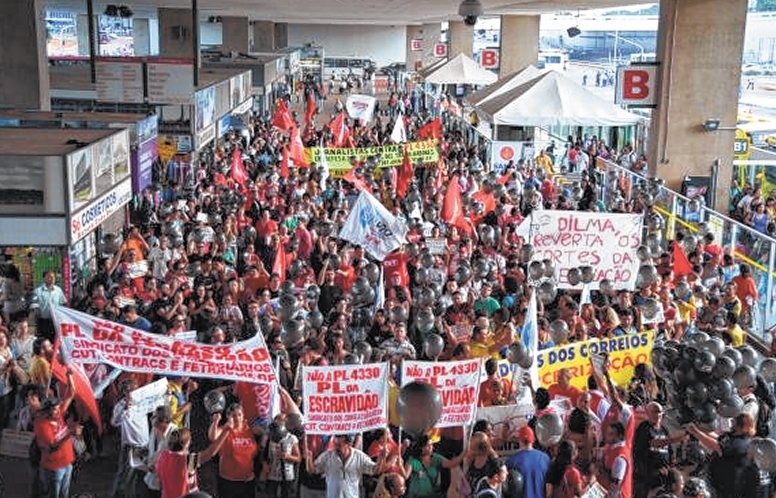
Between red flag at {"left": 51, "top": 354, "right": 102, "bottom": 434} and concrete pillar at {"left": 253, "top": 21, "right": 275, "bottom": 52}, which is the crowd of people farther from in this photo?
concrete pillar at {"left": 253, "top": 21, "right": 275, "bottom": 52}

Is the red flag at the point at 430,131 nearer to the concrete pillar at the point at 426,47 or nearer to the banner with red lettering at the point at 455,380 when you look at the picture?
the banner with red lettering at the point at 455,380

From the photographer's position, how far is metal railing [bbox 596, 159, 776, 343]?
1572cm

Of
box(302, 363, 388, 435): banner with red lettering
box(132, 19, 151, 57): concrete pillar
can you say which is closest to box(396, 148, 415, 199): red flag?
box(302, 363, 388, 435): banner with red lettering

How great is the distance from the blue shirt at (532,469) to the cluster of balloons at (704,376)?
1424 mm

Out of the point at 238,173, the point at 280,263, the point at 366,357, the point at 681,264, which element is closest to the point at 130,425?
the point at 366,357

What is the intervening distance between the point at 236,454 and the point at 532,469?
2547 mm

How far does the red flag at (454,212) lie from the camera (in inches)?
680

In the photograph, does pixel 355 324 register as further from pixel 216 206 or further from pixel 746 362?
pixel 216 206

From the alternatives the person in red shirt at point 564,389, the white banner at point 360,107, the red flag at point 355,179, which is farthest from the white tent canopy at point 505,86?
the person in red shirt at point 564,389

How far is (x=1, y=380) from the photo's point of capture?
35.6 ft

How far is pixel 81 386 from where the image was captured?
383 inches

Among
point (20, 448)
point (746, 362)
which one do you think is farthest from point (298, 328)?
point (746, 362)

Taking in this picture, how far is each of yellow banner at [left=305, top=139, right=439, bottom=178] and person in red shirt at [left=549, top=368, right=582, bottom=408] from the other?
1275 centimetres

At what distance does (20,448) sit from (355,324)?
398 centimetres
